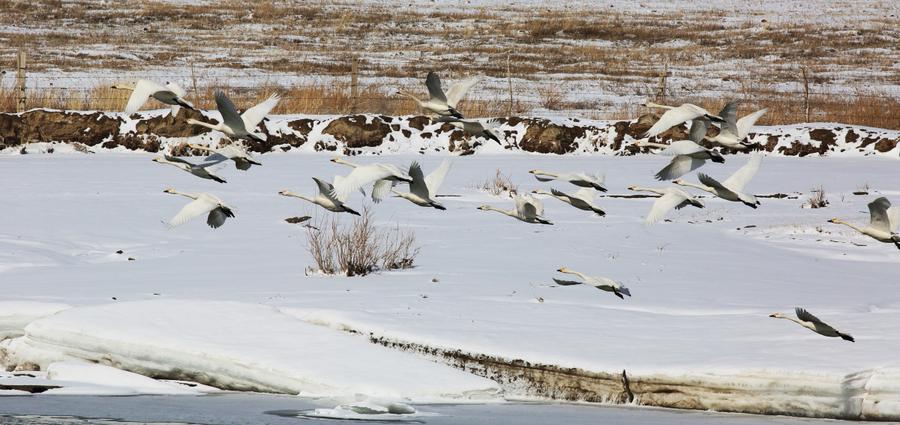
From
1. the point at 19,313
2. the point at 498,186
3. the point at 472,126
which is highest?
the point at 472,126

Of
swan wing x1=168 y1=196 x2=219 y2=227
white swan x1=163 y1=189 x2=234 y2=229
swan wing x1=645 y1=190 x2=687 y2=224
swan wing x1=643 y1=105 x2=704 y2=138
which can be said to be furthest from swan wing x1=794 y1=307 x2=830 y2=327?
swan wing x1=168 y1=196 x2=219 y2=227

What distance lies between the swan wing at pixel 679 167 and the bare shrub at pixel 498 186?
846 centimetres

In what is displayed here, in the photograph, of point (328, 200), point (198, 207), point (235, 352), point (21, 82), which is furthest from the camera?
point (21, 82)

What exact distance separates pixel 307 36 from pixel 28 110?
2252 cm

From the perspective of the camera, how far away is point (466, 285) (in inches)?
519

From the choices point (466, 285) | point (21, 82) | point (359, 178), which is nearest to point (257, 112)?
point (359, 178)

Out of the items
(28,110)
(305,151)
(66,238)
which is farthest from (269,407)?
(28,110)

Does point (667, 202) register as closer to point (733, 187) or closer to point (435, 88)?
point (733, 187)

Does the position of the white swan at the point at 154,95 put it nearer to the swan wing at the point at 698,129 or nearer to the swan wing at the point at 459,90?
the swan wing at the point at 459,90

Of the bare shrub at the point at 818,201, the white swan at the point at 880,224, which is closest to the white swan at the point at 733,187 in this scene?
the white swan at the point at 880,224

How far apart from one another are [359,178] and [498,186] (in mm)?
9185

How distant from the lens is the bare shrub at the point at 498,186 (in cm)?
1958

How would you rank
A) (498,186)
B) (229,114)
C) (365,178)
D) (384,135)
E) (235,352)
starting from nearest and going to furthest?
1. (235,352)
2. (229,114)
3. (365,178)
4. (498,186)
5. (384,135)

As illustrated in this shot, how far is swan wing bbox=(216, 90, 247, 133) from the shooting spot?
1005cm
